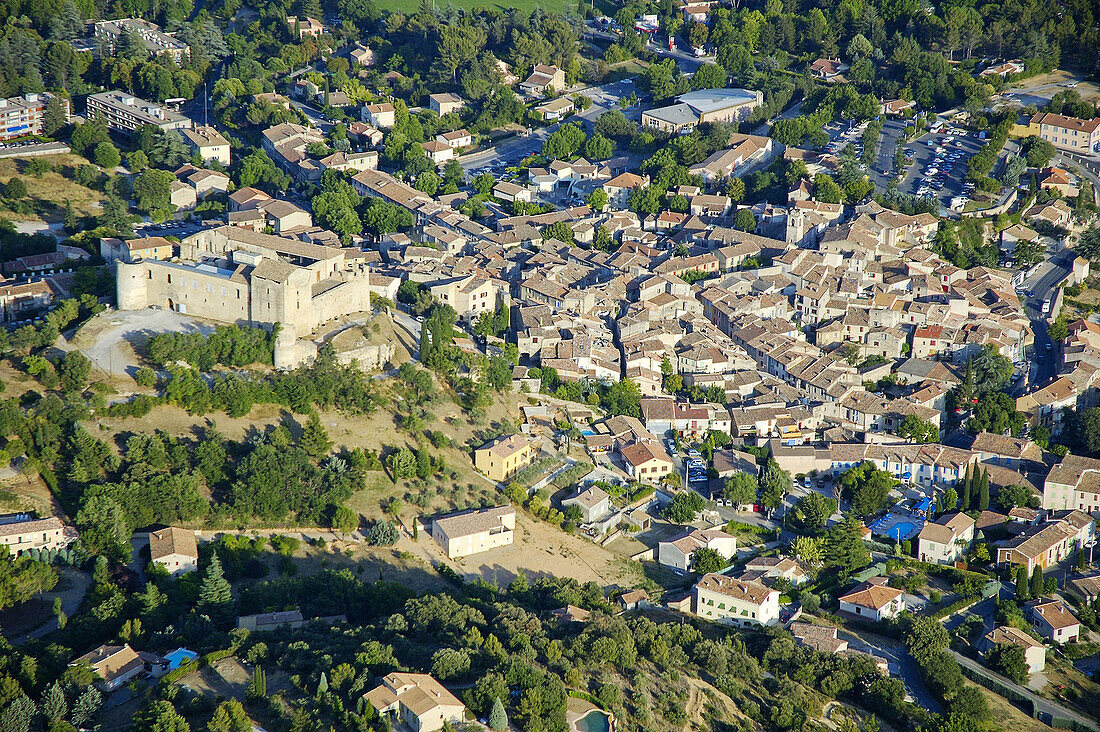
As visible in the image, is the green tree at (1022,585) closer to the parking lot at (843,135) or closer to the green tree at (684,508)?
the green tree at (684,508)

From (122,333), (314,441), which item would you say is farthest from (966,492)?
(122,333)

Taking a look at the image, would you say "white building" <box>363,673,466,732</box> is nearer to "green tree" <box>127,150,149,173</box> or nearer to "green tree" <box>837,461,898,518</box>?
"green tree" <box>837,461,898,518</box>

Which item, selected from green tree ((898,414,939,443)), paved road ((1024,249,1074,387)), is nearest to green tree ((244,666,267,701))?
green tree ((898,414,939,443))

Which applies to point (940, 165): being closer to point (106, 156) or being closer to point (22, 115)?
point (106, 156)

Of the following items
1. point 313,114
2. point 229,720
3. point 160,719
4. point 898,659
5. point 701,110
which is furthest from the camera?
point 313,114

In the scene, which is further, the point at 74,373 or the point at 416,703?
the point at 74,373
